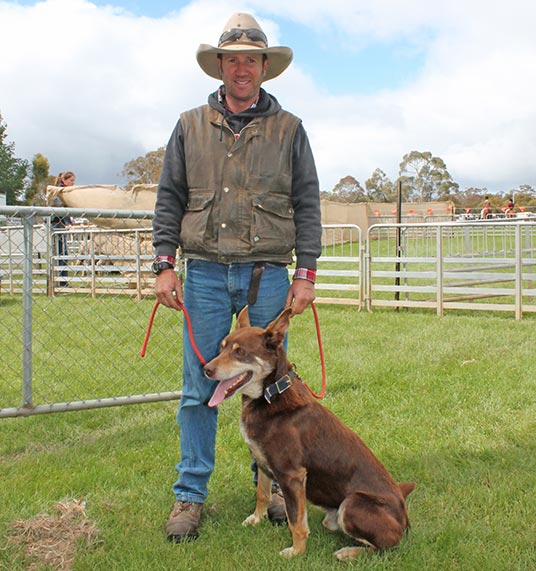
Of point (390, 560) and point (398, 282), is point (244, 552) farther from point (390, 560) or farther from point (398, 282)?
point (398, 282)

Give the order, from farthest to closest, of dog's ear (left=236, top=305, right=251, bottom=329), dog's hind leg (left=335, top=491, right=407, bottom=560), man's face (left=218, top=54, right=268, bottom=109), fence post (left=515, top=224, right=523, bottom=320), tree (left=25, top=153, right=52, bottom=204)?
tree (left=25, top=153, right=52, bottom=204) → fence post (left=515, top=224, right=523, bottom=320) → man's face (left=218, top=54, right=268, bottom=109) → dog's ear (left=236, top=305, right=251, bottom=329) → dog's hind leg (left=335, top=491, right=407, bottom=560)

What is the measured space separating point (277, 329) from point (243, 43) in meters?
1.47

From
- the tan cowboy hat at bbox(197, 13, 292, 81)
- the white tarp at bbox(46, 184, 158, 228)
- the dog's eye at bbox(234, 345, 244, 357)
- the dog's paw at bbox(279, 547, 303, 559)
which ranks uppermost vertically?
the white tarp at bbox(46, 184, 158, 228)

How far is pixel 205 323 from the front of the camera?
329 cm

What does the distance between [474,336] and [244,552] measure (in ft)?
19.1

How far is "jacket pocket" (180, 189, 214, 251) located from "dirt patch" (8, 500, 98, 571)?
4.93 feet

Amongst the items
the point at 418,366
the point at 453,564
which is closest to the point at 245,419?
the point at 453,564

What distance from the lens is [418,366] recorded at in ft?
20.9

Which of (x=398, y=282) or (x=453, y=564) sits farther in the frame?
(x=398, y=282)

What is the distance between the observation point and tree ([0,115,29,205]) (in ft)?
181

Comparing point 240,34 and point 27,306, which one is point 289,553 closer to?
point 27,306

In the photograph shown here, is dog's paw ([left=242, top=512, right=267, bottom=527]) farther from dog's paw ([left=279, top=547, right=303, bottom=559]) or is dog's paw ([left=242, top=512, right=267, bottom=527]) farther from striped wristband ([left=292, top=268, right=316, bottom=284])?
striped wristband ([left=292, top=268, right=316, bottom=284])

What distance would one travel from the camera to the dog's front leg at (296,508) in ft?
9.30

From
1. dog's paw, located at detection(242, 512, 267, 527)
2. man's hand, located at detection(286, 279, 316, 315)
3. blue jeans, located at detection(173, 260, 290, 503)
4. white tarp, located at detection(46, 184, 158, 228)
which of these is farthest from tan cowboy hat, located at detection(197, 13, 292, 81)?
white tarp, located at detection(46, 184, 158, 228)
